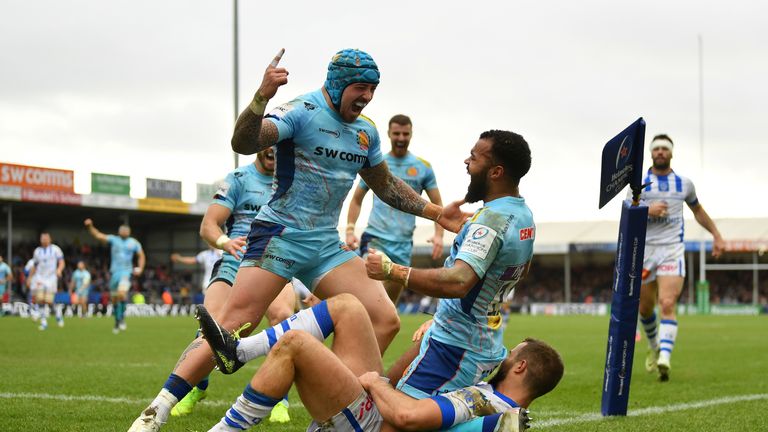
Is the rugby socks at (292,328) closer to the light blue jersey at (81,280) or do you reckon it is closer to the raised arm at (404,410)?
the raised arm at (404,410)

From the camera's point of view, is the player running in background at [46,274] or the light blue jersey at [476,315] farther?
the player running in background at [46,274]

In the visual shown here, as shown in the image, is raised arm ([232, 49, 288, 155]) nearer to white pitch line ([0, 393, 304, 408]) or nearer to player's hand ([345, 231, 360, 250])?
white pitch line ([0, 393, 304, 408])

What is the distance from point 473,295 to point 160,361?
9.35 metres

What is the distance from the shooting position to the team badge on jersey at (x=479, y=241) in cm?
477

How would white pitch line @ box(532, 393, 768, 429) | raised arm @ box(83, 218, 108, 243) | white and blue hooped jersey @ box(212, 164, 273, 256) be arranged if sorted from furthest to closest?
raised arm @ box(83, 218, 108, 243)
white and blue hooped jersey @ box(212, 164, 273, 256)
white pitch line @ box(532, 393, 768, 429)

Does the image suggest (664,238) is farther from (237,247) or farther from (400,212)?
(237,247)

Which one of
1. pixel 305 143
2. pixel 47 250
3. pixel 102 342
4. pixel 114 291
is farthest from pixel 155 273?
pixel 305 143

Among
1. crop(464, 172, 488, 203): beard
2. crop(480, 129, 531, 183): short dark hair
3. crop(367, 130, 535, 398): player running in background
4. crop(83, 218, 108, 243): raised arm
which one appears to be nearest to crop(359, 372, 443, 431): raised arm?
crop(367, 130, 535, 398): player running in background

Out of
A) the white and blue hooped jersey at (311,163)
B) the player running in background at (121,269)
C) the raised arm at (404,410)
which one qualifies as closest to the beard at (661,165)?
the white and blue hooped jersey at (311,163)

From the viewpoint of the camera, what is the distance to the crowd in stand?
51844mm

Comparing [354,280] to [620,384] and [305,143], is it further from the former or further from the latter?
[620,384]

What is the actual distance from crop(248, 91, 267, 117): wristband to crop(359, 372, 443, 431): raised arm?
176 centimetres

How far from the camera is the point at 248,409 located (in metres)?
4.70

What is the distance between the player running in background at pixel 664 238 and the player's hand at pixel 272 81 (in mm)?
6994
